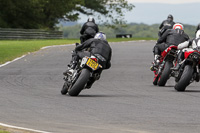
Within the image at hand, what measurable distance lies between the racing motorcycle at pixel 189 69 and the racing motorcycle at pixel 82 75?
209 cm

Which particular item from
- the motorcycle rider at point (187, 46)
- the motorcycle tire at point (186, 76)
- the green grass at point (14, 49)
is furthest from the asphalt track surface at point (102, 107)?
the green grass at point (14, 49)

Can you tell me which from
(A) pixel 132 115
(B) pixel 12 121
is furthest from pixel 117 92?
(B) pixel 12 121

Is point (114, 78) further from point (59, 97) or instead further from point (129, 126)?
point (129, 126)

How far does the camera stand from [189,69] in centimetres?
1489

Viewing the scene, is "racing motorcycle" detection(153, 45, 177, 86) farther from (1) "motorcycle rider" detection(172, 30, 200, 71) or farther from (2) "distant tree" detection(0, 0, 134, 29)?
(2) "distant tree" detection(0, 0, 134, 29)

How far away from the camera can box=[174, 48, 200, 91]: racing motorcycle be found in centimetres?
1484

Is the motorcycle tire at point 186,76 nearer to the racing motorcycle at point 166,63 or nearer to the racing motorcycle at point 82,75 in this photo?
the racing motorcycle at point 166,63

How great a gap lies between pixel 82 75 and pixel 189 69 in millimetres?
2768

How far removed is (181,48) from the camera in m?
15.7

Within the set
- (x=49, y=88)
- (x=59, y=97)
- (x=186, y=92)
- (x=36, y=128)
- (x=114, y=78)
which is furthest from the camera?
(x=114, y=78)

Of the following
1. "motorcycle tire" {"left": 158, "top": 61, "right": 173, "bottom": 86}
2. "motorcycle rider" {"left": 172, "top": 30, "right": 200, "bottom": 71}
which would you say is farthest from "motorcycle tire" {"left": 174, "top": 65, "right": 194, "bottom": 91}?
"motorcycle tire" {"left": 158, "top": 61, "right": 173, "bottom": 86}

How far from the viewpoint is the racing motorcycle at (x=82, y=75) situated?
13453 mm

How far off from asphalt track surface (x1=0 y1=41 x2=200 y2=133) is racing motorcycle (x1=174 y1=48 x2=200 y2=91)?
0.79ft

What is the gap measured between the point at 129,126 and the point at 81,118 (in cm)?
109
